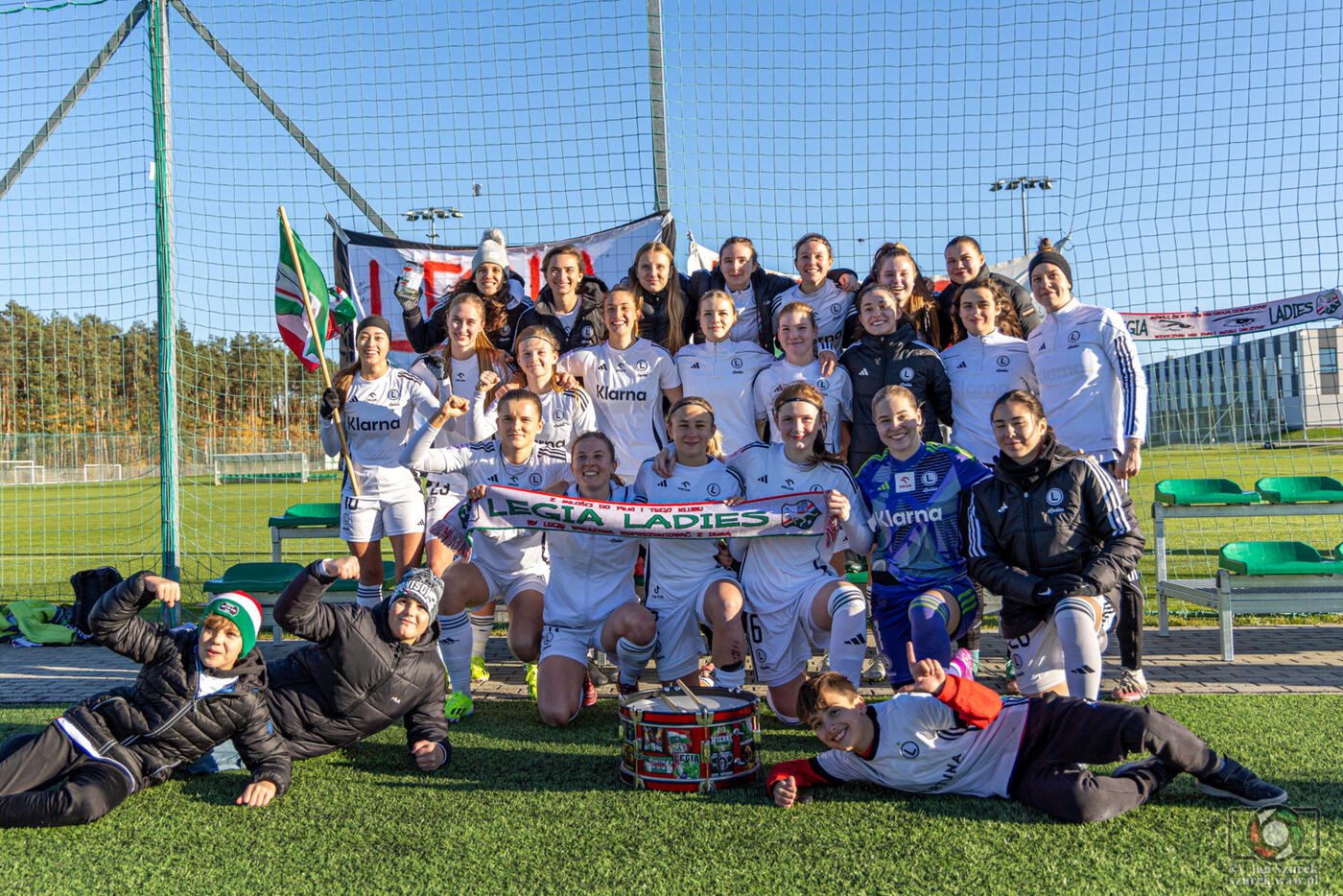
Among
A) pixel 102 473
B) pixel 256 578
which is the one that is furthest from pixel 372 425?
pixel 102 473

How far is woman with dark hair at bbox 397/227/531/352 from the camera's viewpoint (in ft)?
21.5

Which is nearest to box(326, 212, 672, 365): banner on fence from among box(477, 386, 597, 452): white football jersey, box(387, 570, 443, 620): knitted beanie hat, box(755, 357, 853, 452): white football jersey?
box(477, 386, 597, 452): white football jersey

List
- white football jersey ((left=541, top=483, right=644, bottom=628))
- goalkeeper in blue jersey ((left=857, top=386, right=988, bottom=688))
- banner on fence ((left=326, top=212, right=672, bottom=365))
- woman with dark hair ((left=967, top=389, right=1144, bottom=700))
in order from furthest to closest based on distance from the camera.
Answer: banner on fence ((left=326, top=212, right=672, bottom=365)) < white football jersey ((left=541, top=483, right=644, bottom=628)) < goalkeeper in blue jersey ((left=857, top=386, right=988, bottom=688)) < woman with dark hair ((left=967, top=389, right=1144, bottom=700))

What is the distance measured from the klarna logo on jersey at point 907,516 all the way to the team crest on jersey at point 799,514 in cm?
32

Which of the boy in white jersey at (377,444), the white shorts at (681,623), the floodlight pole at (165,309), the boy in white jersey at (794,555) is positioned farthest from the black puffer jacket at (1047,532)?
the floodlight pole at (165,309)

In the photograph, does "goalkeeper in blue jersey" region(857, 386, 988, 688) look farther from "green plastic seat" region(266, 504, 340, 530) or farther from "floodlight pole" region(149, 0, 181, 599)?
"floodlight pole" region(149, 0, 181, 599)

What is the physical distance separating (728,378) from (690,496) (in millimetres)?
1271

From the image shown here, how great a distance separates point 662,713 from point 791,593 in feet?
4.07

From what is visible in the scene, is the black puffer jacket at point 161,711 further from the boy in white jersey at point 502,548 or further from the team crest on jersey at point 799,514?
the team crest on jersey at point 799,514

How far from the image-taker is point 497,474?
17.2 ft

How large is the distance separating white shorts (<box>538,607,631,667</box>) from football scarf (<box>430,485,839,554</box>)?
17.6 inches

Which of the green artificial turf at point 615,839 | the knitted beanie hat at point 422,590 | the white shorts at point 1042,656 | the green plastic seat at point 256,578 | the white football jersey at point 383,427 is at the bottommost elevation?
the green artificial turf at point 615,839

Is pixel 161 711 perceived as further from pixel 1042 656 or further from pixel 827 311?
pixel 827 311

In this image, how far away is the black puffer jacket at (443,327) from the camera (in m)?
6.55
